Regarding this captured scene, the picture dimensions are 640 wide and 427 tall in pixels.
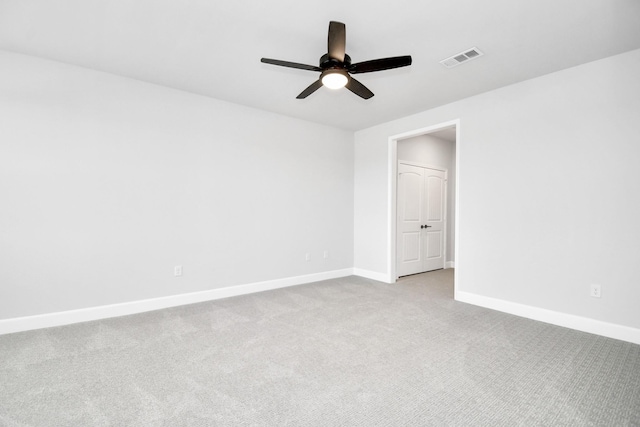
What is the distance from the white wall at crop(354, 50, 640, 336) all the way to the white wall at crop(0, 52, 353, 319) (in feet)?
8.20

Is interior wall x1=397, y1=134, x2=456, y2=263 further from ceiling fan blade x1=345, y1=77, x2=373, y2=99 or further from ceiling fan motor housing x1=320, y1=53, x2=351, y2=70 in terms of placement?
ceiling fan motor housing x1=320, y1=53, x2=351, y2=70

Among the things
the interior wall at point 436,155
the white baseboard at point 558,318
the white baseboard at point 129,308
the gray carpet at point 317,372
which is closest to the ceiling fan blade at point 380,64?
the gray carpet at point 317,372

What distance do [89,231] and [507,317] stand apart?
473 cm

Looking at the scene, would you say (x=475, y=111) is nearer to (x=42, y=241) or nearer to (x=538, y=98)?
(x=538, y=98)

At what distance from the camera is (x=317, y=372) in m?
2.19

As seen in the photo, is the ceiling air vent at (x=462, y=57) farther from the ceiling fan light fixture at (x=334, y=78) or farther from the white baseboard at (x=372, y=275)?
the white baseboard at (x=372, y=275)

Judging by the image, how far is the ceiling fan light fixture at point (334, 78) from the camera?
7.70 ft

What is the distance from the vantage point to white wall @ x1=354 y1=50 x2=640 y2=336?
110 inches

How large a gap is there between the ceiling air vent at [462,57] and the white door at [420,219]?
8.01 feet

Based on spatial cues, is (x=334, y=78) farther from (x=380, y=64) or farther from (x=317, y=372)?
(x=317, y=372)

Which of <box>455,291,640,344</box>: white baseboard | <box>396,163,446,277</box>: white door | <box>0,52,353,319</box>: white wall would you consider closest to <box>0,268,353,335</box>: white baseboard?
<box>0,52,353,319</box>: white wall

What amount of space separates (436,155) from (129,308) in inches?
228

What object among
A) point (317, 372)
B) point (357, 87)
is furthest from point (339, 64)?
point (317, 372)

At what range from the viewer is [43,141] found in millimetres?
2988
